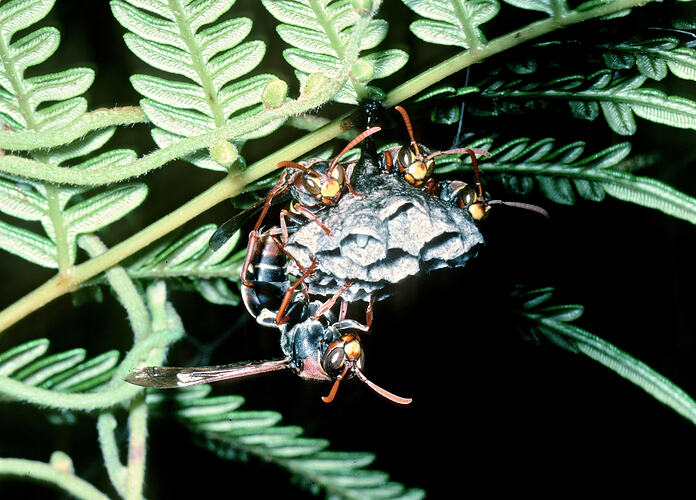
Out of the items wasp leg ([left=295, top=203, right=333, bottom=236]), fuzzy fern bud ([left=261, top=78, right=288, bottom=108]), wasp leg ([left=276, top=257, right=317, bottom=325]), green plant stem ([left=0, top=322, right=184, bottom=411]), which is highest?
fuzzy fern bud ([left=261, top=78, right=288, bottom=108])

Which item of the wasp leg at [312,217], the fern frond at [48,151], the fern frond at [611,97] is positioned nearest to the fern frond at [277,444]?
the fern frond at [48,151]

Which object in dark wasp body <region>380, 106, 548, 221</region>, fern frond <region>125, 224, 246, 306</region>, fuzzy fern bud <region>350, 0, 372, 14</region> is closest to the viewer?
fuzzy fern bud <region>350, 0, 372, 14</region>

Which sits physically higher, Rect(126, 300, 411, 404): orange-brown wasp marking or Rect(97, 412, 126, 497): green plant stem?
Rect(126, 300, 411, 404): orange-brown wasp marking

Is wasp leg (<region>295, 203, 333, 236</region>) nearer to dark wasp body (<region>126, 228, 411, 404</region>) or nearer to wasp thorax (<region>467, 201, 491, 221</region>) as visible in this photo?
dark wasp body (<region>126, 228, 411, 404</region>)

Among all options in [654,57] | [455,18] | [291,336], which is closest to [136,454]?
[291,336]

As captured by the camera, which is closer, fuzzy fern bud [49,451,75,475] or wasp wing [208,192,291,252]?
wasp wing [208,192,291,252]

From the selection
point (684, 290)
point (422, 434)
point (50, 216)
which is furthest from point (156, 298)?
point (684, 290)

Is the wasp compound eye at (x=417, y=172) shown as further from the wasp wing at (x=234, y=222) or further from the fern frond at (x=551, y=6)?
the fern frond at (x=551, y=6)

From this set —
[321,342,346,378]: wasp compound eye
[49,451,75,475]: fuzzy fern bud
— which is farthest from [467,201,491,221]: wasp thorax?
[49,451,75,475]: fuzzy fern bud
